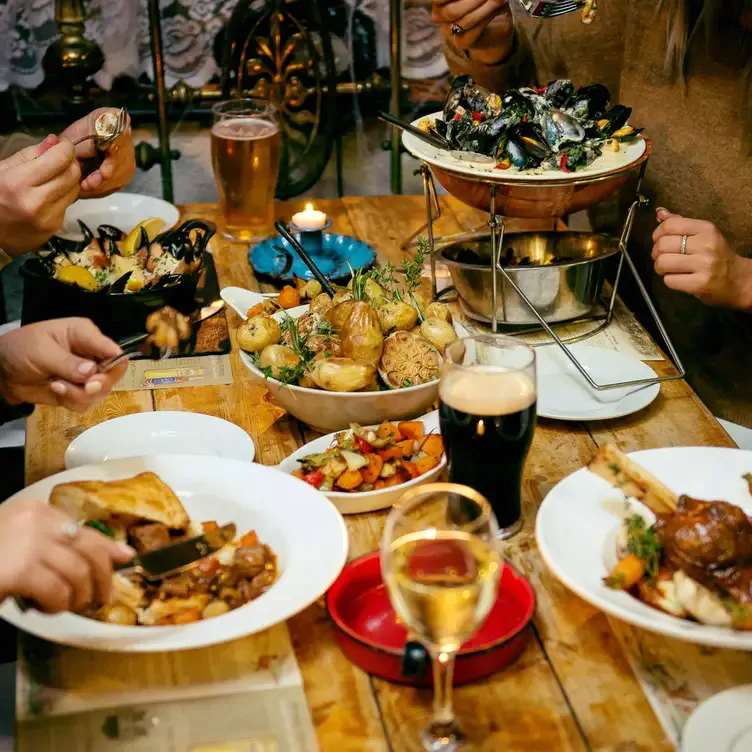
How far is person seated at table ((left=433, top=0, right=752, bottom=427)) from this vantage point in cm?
162

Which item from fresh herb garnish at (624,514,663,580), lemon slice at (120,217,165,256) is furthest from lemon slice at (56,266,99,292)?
fresh herb garnish at (624,514,663,580)

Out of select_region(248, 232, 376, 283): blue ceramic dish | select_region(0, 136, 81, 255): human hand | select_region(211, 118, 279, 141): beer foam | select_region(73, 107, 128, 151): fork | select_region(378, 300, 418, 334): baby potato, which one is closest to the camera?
select_region(378, 300, 418, 334): baby potato

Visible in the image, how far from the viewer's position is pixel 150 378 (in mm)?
1528

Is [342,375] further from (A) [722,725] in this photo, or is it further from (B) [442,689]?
(A) [722,725]

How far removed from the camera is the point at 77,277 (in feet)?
5.16

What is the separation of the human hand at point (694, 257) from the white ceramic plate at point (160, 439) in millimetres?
761

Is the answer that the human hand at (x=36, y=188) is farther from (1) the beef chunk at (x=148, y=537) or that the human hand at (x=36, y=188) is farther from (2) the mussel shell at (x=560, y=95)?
(2) the mussel shell at (x=560, y=95)

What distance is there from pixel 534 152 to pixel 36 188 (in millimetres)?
815

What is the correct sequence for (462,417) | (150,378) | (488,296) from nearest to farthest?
(462,417) → (150,378) → (488,296)

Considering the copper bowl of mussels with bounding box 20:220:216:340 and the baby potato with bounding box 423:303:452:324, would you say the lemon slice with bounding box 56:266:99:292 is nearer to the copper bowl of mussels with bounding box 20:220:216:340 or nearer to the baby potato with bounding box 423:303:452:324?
the copper bowl of mussels with bounding box 20:220:216:340

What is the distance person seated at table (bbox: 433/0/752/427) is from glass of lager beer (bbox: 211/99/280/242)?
1.44ft

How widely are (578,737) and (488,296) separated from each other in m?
0.92

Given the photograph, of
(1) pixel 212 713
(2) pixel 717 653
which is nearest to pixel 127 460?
(1) pixel 212 713

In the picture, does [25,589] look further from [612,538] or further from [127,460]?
[612,538]
